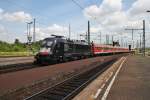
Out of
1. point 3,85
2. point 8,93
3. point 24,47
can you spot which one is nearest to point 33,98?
point 8,93

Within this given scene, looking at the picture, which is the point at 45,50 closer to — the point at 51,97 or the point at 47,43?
the point at 47,43

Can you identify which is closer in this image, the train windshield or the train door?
the train windshield

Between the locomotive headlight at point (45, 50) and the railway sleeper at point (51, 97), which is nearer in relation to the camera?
the railway sleeper at point (51, 97)

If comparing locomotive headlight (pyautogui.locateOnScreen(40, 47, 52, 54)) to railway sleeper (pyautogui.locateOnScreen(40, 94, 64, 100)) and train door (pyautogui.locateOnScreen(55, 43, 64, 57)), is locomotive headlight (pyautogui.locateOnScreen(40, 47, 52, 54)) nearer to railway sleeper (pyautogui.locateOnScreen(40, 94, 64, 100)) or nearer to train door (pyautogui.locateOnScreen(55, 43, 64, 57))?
train door (pyautogui.locateOnScreen(55, 43, 64, 57))

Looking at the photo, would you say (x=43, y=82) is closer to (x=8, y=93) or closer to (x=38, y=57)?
(x=8, y=93)

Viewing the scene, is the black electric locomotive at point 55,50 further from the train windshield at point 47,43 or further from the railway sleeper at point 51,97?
the railway sleeper at point 51,97

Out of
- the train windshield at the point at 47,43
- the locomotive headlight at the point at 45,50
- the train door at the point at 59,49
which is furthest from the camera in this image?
the train door at the point at 59,49

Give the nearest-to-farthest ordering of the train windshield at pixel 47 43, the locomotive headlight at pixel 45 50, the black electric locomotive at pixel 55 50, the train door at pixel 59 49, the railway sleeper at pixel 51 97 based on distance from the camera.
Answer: the railway sleeper at pixel 51 97 < the black electric locomotive at pixel 55 50 < the locomotive headlight at pixel 45 50 < the train windshield at pixel 47 43 < the train door at pixel 59 49

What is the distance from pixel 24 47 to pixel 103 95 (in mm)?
95484

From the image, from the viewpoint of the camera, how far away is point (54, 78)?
69.1 feet

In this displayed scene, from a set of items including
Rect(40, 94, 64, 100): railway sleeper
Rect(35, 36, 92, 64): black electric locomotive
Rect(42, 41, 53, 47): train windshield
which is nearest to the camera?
Rect(40, 94, 64, 100): railway sleeper

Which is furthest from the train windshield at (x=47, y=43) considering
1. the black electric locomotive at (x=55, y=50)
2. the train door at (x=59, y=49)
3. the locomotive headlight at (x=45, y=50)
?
the train door at (x=59, y=49)

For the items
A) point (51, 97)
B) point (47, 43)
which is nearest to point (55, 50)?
point (47, 43)

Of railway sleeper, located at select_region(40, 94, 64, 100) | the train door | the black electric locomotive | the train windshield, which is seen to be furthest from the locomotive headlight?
railway sleeper, located at select_region(40, 94, 64, 100)
